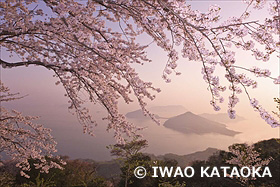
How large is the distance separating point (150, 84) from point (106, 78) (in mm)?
948

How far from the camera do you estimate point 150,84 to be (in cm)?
344

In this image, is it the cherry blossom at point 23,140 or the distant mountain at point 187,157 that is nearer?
the cherry blossom at point 23,140

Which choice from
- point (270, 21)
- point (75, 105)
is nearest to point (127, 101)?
point (75, 105)

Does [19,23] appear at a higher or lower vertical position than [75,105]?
higher

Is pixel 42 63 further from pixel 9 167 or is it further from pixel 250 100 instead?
pixel 9 167

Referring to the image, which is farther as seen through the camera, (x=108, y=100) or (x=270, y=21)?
(x=108, y=100)

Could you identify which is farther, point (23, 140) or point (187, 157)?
point (187, 157)

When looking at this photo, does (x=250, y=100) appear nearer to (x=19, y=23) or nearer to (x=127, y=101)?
(x=127, y=101)

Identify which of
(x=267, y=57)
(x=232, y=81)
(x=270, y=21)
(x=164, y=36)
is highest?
(x=164, y=36)

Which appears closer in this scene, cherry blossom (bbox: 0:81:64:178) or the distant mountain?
cherry blossom (bbox: 0:81:64:178)

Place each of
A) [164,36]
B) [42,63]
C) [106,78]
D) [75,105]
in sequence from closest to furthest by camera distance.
→ [164,36]
[42,63]
[106,78]
[75,105]

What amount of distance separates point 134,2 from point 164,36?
655 mm

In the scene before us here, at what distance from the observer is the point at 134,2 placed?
315 cm

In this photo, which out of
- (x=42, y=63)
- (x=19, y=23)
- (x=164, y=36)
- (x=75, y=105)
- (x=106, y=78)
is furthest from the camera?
(x=75, y=105)
